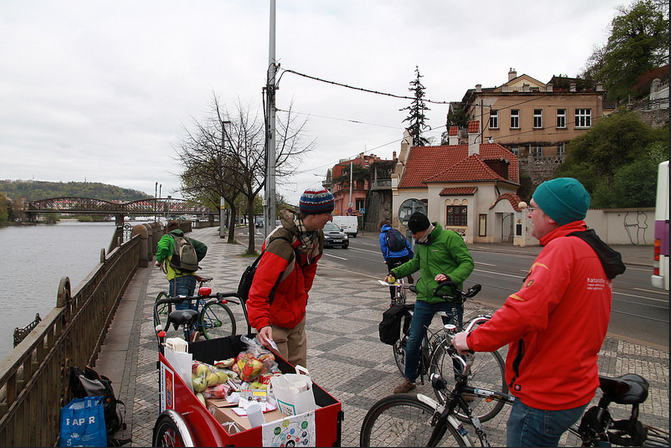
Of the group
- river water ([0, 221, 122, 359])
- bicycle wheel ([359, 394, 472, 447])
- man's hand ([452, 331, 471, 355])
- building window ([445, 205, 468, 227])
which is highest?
building window ([445, 205, 468, 227])

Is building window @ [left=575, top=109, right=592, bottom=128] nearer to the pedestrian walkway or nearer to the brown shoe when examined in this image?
the pedestrian walkway

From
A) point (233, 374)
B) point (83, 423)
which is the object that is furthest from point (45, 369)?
point (233, 374)

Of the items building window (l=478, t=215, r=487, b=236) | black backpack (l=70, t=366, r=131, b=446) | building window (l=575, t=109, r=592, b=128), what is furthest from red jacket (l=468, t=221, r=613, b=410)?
building window (l=575, t=109, r=592, b=128)

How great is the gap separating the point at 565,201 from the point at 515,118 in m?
51.6

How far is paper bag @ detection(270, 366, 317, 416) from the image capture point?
94.1 inches

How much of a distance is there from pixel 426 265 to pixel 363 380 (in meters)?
1.52

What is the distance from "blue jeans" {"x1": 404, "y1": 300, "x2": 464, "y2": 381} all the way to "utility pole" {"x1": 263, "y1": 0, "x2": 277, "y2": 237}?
30.9 feet

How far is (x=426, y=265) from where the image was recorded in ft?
15.9

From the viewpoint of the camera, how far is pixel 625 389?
95.5 inches

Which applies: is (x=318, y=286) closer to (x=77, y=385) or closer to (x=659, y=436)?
(x=77, y=385)

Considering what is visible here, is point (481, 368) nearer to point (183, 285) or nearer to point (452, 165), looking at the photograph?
point (183, 285)

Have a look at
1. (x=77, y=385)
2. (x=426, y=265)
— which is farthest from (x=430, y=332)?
(x=77, y=385)

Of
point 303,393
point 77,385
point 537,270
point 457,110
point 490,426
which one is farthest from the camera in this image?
point 457,110

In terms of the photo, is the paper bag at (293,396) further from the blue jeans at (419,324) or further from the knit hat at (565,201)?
the blue jeans at (419,324)
